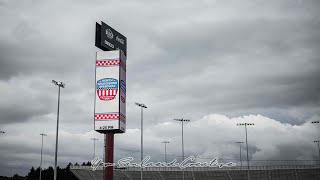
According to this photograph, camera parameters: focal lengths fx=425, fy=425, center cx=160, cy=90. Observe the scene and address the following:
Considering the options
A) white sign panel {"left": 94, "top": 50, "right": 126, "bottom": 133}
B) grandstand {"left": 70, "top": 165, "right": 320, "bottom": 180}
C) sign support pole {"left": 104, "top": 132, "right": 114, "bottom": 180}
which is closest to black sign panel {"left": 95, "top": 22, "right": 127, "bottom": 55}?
white sign panel {"left": 94, "top": 50, "right": 126, "bottom": 133}

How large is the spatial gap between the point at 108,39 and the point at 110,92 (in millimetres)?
9643

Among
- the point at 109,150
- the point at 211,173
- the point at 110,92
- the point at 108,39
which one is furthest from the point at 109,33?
the point at 211,173

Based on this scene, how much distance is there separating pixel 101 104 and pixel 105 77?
4658 millimetres

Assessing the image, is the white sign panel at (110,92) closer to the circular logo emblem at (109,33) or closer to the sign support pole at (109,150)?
the sign support pole at (109,150)

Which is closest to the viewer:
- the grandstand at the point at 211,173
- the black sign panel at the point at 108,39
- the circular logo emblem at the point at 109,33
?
the black sign panel at the point at 108,39

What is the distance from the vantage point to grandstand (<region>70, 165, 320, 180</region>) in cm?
10969

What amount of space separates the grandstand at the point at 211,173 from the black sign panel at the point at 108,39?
46.1 m

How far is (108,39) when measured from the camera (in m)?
74.2

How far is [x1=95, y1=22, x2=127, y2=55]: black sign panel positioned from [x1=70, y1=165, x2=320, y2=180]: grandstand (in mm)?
46075

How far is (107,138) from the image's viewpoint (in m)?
70.4

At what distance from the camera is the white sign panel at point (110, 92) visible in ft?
230

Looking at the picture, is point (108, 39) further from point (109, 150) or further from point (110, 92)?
point (109, 150)

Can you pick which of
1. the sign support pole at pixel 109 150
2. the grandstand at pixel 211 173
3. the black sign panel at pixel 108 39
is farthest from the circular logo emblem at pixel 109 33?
Result: the grandstand at pixel 211 173

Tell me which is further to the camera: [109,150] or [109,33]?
[109,33]
